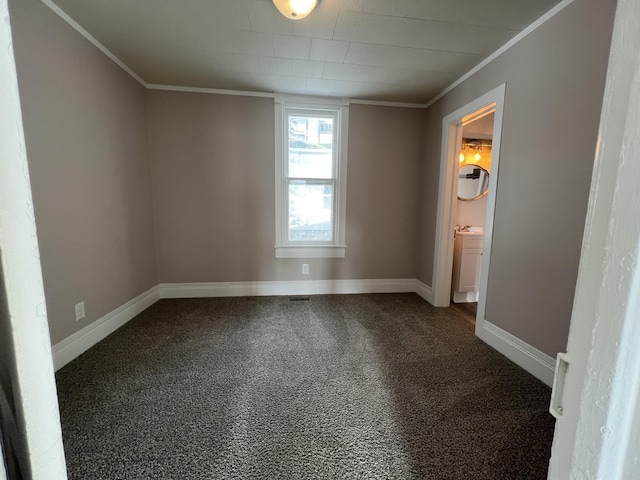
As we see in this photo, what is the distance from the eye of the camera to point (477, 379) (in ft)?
5.82

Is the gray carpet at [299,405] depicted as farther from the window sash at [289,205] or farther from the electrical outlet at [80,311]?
the window sash at [289,205]

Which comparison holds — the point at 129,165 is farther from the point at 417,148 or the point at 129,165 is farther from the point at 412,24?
the point at 417,148

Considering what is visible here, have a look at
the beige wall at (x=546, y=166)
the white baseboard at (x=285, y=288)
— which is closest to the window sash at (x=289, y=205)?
the white baseboard at (x=285, y=288)

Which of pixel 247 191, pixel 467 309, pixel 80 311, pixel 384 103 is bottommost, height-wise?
pixel 467 309

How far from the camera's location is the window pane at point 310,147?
320 cm

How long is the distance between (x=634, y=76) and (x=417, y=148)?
3.25m

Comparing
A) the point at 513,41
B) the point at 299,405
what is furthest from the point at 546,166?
the point at 299,405

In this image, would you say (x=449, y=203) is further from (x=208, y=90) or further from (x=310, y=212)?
(x=208, y=90)

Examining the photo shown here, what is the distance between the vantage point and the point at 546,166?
177 centimetres

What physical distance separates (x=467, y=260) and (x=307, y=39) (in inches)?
113

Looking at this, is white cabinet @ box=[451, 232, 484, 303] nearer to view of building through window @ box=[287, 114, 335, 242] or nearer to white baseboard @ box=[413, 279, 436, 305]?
white baseboard @ box=[413, 279, 436, 305]

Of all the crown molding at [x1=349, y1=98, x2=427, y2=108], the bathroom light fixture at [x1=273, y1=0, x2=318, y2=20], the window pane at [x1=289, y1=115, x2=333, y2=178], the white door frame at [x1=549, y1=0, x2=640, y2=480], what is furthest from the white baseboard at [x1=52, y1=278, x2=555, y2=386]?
the bathroom light fixture at [x1=273, y1=0, x2=318, y2=20]

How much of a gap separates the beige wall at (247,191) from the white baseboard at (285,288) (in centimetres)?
8

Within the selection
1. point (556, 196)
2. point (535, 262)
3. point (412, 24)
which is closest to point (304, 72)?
point (412, 24)
